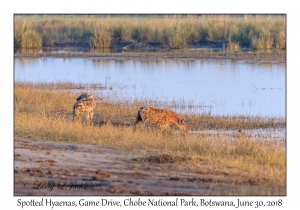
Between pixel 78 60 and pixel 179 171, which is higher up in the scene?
pixel 78 60

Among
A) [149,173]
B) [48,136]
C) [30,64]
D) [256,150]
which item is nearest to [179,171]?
[149,173]

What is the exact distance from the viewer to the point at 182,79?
82.8ft

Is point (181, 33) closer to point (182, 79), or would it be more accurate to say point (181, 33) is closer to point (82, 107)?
point (182, 79)

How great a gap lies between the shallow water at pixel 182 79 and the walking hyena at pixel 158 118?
3.75 meters

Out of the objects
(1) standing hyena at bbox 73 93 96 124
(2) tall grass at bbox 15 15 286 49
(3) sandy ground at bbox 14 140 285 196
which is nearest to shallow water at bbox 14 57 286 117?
(1) standing hyena at bbox 73 93 96 124

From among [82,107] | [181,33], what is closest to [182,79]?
[82,107]

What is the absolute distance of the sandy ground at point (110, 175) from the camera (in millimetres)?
8562

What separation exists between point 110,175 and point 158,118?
177 inches

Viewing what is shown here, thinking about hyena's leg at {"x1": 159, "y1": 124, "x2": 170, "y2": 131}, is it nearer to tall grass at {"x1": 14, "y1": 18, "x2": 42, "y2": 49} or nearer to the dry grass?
the dry grass

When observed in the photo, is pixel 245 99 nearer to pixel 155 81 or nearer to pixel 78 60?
pixel 155 81

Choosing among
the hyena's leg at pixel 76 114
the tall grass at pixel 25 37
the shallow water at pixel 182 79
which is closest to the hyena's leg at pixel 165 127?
the hyena's leg at pixel 76 114

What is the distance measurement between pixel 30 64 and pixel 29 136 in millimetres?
19300

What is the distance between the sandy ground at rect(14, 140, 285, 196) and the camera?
8562 millimetres

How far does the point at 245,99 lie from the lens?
20.2 metres
